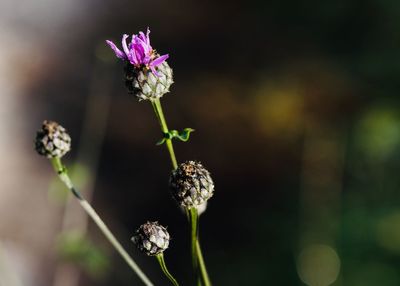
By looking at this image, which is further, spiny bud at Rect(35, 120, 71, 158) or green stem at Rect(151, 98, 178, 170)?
spiny bud at Rect(35, 120, 71, 158)

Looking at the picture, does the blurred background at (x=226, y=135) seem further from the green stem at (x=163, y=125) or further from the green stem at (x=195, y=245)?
the green stem at (x=195, y=245)

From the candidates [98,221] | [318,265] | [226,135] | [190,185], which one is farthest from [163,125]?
[226,135]

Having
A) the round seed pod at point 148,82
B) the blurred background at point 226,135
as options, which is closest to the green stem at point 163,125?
the round seed pod at point 148,82

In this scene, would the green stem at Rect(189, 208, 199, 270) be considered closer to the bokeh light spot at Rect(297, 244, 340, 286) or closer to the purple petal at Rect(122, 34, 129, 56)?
the purple petal at Rect(122, 34, 129, 56)

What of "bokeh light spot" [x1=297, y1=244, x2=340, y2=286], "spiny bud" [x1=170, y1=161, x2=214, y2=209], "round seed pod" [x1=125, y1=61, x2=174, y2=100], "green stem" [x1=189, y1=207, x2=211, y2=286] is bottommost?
"bokeh light spot" [x1=297, y1=244, x2=340, y2=286]

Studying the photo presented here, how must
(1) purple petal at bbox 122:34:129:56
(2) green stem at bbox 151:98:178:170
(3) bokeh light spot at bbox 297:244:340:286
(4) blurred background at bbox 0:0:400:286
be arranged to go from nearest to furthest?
(2) green stem at bbox 151:98:178:170 → (1) purple petal at bbox 122:34:129:56 → (3) bokeh light spot at bbox 297:244:340:286 → (4) blurred background at bbox 0:0:400:286

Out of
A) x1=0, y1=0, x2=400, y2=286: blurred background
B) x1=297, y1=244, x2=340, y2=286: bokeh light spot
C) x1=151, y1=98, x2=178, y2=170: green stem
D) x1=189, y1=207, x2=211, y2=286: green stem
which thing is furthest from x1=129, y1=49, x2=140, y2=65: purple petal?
x1=297, y1=244, x2=340, y2=286: bokeh light spot

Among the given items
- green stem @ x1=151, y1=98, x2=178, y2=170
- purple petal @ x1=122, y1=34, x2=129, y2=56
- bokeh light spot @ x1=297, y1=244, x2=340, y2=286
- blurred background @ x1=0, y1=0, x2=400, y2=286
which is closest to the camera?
green stem @ x1=151, y1=98, x2=178, y2=170

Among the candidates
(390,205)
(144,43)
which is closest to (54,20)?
(390,205)
